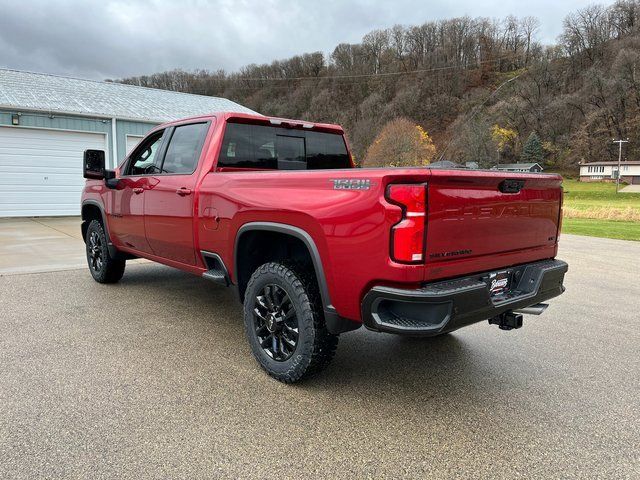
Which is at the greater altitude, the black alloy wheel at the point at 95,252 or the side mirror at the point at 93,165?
the side mirror at the point at 93,165

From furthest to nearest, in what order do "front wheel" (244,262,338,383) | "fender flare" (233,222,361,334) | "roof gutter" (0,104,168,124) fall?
"roof gutter" (0,104,168,124) < "front wheel" (244,262,338,383) < "fender flare" (233,222,361,334)

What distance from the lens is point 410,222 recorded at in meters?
2.49

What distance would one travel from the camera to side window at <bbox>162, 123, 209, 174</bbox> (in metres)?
→ 4.22

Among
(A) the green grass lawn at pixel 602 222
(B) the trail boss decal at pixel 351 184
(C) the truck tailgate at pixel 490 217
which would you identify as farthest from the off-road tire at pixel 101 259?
(A) the green grass lawn at pixel 602 222

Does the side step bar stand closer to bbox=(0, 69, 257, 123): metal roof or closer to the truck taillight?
the truck taillight

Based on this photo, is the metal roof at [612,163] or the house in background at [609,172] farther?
the metal roof at [612,163]

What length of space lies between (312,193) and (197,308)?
2.77 metres

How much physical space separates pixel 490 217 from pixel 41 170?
15.2 meters

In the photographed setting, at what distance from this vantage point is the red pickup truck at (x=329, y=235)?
8.30 ft

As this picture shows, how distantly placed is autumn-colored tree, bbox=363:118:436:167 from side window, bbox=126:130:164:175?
154ft

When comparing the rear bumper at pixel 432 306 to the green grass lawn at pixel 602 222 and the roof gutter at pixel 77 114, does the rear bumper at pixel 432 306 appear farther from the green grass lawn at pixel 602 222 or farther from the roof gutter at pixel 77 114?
the roof gutter at pixel 77 114

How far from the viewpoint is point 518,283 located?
3.22m

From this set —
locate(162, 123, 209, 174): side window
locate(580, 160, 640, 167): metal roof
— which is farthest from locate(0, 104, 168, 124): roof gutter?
locate(580, 160, 640, 167): metal roof

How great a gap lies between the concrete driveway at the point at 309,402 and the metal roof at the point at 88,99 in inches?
440
